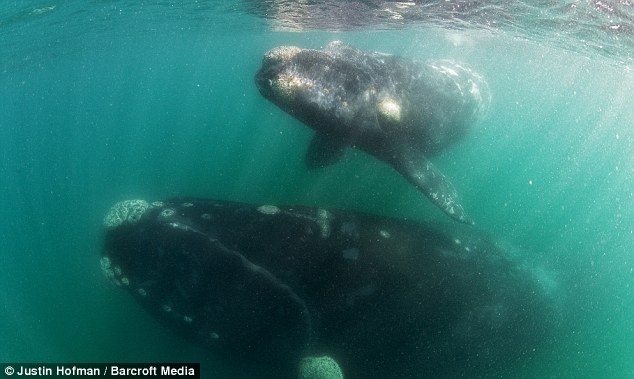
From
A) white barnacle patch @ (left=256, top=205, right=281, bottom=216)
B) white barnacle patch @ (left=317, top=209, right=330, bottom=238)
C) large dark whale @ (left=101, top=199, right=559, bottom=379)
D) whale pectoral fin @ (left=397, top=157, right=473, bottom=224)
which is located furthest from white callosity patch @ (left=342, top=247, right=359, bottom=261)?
whale pectoral fin @ (left=397, top=157, right=473, bottom=224)

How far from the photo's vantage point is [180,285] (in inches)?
327

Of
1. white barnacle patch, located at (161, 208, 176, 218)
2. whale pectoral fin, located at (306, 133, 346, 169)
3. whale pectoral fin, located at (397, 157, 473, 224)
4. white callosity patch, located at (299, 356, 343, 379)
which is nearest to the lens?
white callosity patch, located at (299, 356, 343, 379)

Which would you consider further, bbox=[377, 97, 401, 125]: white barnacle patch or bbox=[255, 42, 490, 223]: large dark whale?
bbox=[377, 97, 401, 125]: white barnacle patch

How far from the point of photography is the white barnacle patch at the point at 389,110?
9.16 metres

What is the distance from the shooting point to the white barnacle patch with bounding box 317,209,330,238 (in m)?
8.45

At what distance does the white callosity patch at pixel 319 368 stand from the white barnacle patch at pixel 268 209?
9.87ft

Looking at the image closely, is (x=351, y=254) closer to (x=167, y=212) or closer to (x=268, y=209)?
(x=268, y=209)

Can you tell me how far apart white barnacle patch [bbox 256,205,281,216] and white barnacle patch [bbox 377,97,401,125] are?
3110 mm

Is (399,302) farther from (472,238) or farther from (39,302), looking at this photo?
(39,302)

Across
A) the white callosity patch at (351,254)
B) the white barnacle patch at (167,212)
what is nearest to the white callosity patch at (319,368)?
the white callosity patch at (351,254)

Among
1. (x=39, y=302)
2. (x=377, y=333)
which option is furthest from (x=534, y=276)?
(x=39, y=302)

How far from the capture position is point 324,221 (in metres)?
8.64

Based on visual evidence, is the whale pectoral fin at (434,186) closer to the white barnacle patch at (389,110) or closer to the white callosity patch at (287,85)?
the white barnacle patch at (389,110)

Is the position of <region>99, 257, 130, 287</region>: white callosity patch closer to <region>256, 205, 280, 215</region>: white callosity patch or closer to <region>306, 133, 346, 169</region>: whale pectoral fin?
<region>256, 205, 280, 215</region>: white callosity patch
